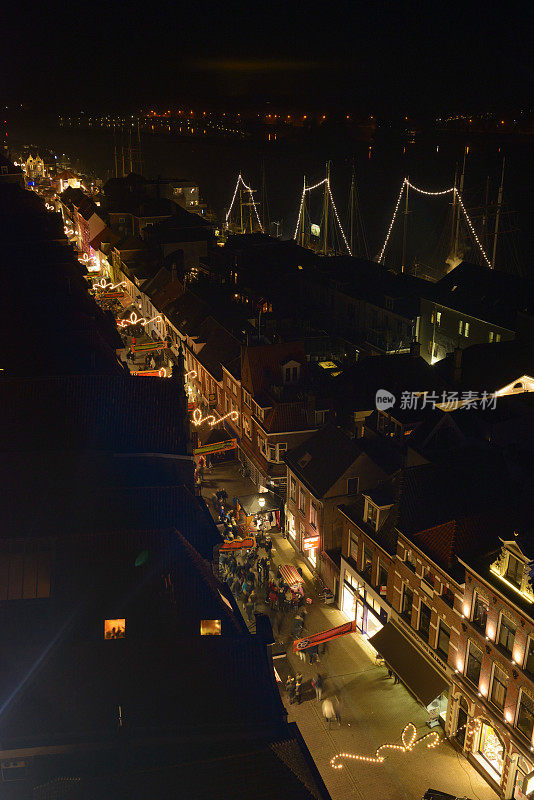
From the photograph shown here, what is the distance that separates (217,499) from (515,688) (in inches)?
848

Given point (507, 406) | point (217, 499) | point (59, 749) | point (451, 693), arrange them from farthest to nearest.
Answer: point (217, 499)
point (507, 406)
point (451, 693)
point (59, 749)

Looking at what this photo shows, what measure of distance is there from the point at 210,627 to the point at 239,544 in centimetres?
1291

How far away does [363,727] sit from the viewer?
2614 cm

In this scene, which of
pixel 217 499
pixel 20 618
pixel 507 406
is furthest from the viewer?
pixel 217 499

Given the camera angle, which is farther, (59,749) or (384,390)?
(384,390)

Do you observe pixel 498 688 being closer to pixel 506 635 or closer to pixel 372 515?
pixel 506 635

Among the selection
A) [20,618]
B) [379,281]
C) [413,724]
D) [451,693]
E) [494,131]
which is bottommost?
[413,724]

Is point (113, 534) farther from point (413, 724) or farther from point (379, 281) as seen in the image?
point (379, 281)

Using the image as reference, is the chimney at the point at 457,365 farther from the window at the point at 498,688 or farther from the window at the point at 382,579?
the window at the point at 498,688

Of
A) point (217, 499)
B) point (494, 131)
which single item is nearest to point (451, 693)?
point (217, 499)

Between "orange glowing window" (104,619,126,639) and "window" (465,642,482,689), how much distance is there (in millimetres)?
11549

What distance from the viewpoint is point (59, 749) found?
17266 millimetres

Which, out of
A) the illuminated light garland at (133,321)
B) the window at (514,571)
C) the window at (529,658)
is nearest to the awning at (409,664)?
the window at (529,658)

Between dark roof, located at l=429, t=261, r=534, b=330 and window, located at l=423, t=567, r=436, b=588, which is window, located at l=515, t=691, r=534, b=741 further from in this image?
dark roof, located at l=429, t=261, r=534, b=330
